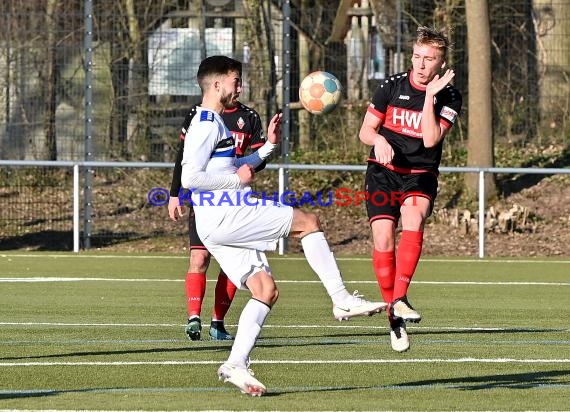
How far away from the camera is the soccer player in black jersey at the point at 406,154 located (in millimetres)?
8711

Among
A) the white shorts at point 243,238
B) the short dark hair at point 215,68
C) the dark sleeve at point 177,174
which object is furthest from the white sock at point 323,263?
the dark sleeve at point 177,174

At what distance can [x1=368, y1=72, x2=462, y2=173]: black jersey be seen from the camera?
903 centimetres

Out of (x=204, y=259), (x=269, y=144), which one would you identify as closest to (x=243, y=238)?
(x=269, y=144)

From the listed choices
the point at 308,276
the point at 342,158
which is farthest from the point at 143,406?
the point at 342,158

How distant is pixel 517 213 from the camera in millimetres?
20266

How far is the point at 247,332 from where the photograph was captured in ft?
21.6

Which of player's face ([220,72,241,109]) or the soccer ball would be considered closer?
player's face ([220,72,241,109])

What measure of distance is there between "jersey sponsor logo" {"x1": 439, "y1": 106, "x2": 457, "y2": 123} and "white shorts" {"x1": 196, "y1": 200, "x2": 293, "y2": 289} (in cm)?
233

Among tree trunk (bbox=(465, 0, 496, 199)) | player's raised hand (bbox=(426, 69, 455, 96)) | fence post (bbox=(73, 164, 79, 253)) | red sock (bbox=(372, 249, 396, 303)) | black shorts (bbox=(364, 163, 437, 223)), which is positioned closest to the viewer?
player's raised hand (bbox=(426, 69, 455, 96))

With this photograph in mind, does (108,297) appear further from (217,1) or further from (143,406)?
(217,1)

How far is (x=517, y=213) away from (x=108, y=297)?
9.40m

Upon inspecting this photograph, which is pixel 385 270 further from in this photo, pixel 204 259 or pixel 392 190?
pixel 204 259

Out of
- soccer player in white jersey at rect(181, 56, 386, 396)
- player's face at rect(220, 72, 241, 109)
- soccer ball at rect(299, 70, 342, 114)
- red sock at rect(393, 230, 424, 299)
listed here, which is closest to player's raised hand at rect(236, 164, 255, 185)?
soccer player in white jersey at rect(181, 56, 386, 396)

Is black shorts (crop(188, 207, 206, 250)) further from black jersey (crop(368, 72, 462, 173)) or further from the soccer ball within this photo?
the soccer ball
